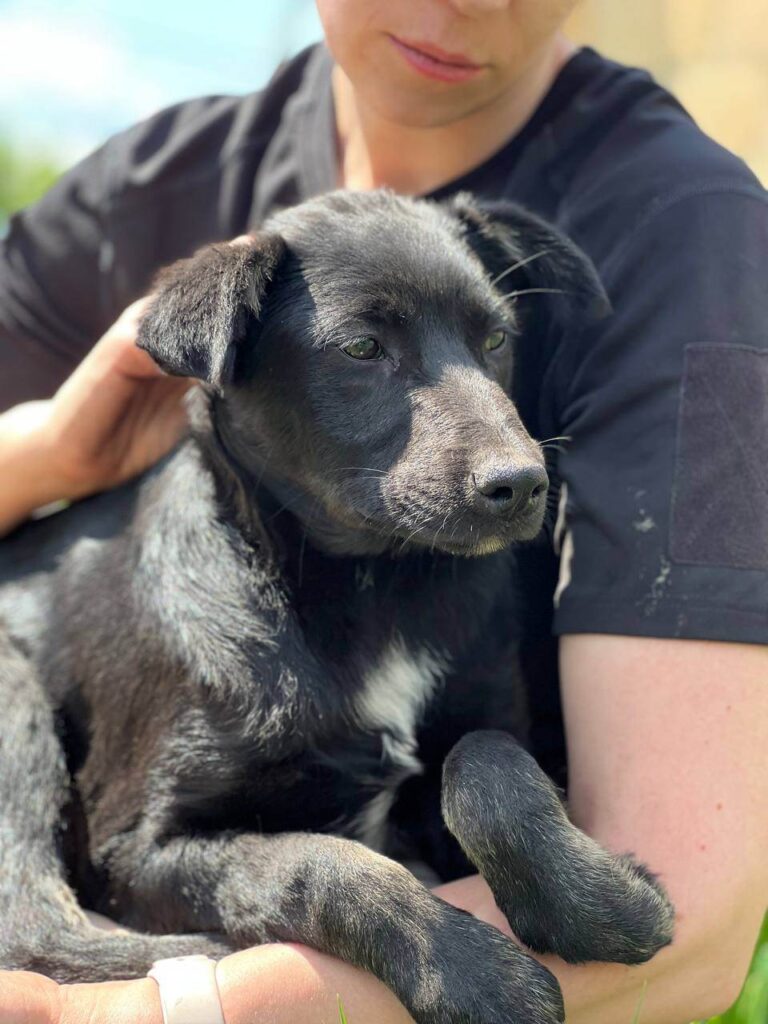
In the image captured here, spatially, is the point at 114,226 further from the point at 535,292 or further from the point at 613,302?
the point at 613,302

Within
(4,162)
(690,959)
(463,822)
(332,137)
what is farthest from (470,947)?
(4,162)

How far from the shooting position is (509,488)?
2.04m

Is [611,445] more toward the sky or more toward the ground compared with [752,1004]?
more toward the sky

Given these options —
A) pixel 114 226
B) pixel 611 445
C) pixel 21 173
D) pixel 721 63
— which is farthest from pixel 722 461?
pixel 21 173

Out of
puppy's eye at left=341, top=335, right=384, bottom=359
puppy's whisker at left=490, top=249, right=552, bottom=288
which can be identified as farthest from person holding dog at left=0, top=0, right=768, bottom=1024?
puppy's eye at left=341, top=335, right=384, bottom=359

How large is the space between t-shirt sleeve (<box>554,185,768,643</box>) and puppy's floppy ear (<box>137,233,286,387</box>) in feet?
2.18

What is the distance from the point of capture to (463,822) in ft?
6.98

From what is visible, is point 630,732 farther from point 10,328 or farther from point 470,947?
point 10,328

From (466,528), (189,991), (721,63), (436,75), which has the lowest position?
(721,63)

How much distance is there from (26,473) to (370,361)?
108 centimetres

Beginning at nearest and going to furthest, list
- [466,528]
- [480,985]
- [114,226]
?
[480,985]
[466,528]
[114,226]

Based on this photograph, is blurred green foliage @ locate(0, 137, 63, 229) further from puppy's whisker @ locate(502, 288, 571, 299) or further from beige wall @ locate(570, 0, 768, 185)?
puppy's whisker @ locate(502, 288, 571, 299)

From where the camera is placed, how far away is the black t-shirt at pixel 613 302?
2.23m

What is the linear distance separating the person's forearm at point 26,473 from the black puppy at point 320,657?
0.37 meters
